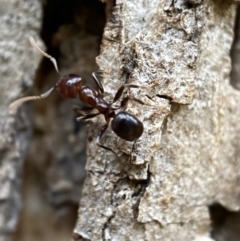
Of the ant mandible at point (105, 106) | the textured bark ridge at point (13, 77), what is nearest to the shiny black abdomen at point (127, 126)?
the ant mandible at point (105, 106)

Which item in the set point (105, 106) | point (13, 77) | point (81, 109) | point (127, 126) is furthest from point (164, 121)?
point (13, 77)

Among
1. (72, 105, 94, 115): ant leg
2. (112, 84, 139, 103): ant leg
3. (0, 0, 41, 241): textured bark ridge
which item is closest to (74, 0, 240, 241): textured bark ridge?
(112, 84, 139, 103): ant leg

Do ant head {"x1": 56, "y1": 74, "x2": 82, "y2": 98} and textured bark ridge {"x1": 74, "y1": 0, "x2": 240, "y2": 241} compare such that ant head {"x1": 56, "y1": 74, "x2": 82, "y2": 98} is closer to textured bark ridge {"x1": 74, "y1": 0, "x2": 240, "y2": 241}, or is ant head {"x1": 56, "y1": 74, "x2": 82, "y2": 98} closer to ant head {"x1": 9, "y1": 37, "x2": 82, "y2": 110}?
ant head {"x1": 9, "y1": 37, "x2": 82, "y2": 110}

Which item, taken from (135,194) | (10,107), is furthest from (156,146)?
(10,107)

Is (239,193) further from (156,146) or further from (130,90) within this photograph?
(130,90)

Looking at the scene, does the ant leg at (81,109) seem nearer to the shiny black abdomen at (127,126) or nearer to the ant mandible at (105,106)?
the ant mandible at (105,106)
